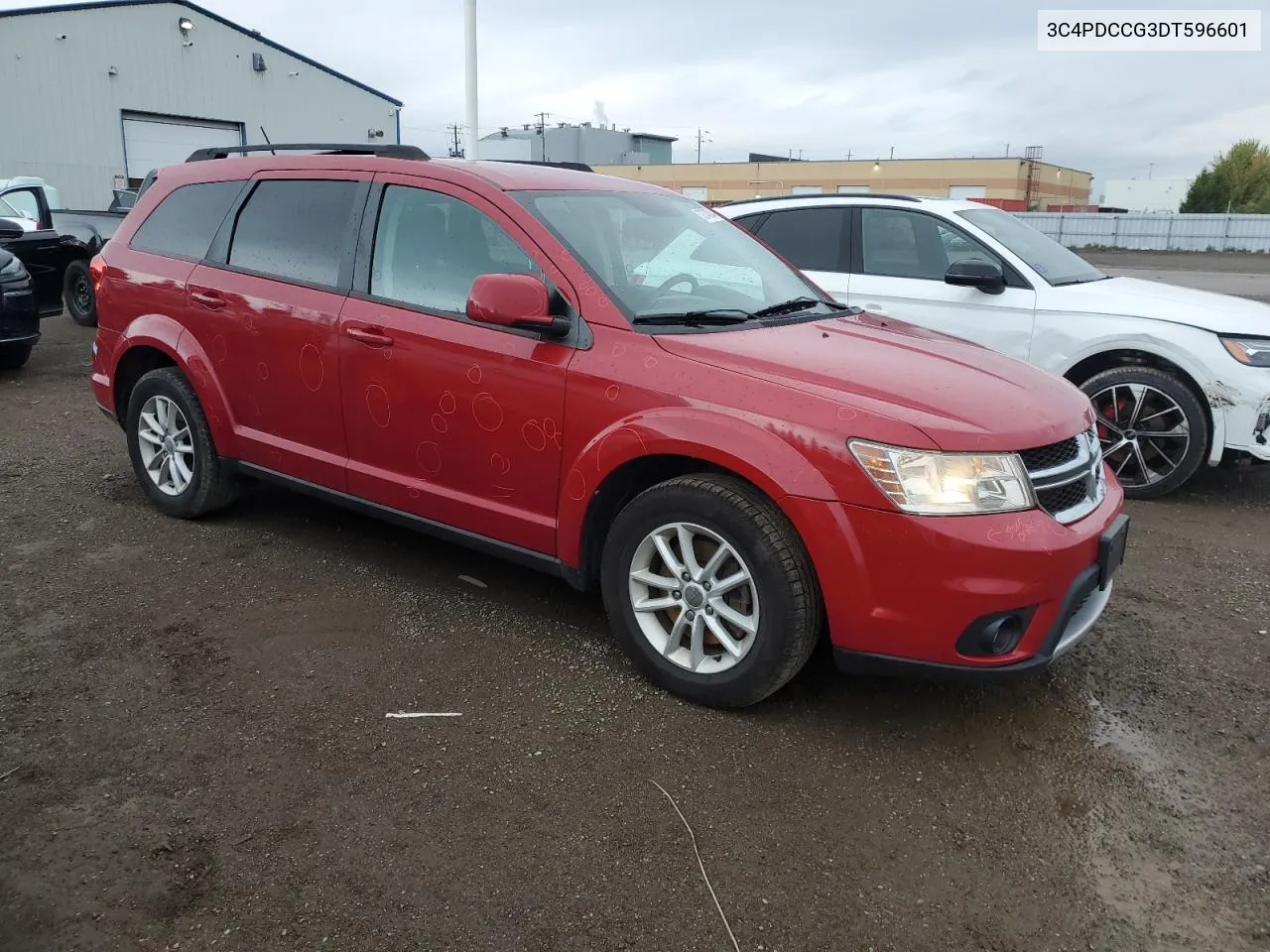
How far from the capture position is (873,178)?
6469 centimetres

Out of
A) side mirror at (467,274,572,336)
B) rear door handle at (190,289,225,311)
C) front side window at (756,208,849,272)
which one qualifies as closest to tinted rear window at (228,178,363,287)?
rear door handle at (190,289,225,311)

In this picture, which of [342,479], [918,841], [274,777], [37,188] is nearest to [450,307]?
[342,479]

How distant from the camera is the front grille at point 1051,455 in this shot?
2916 mm

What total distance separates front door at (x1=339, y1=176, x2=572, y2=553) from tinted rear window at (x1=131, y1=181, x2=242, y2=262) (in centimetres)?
108

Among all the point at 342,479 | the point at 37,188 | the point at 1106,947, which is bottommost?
the point at 1106,947

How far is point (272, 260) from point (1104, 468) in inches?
139

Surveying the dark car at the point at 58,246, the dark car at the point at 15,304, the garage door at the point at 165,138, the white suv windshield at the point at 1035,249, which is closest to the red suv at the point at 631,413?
the white suv windshield at the point at 1035,249

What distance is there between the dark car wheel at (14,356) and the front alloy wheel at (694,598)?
8.17 metres

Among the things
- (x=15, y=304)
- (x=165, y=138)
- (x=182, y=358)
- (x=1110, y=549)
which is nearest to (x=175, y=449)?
(x=182, y=358)

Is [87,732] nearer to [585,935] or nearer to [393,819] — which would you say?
[393,819]

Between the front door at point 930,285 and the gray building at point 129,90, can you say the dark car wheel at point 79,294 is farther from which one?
the gray building at point 129,90

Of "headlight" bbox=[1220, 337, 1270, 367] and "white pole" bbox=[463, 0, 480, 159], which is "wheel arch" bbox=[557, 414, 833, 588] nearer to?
"headlight" bbox=[1220, 337, 1270, 367]

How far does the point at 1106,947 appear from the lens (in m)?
2.27

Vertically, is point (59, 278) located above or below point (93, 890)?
above
